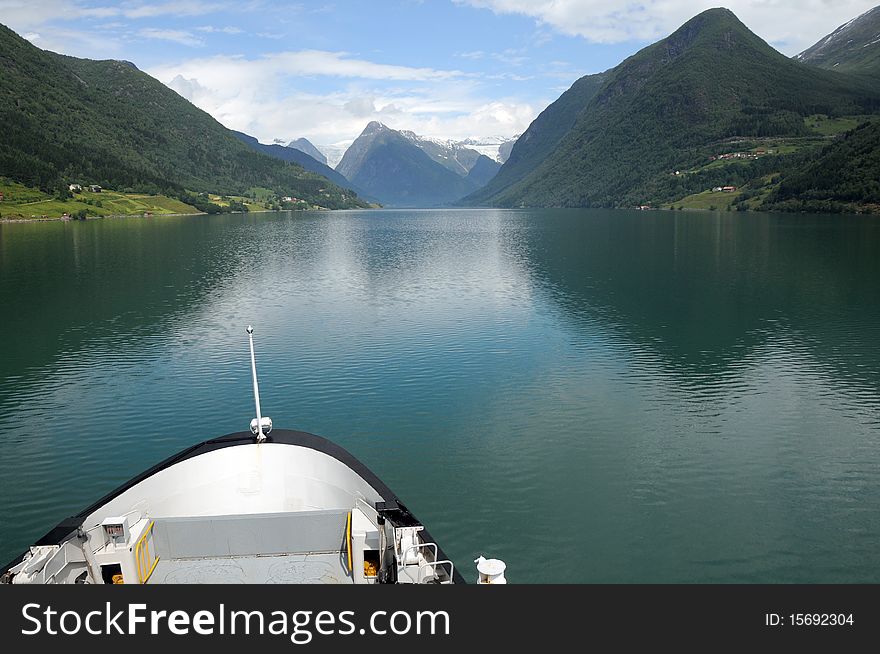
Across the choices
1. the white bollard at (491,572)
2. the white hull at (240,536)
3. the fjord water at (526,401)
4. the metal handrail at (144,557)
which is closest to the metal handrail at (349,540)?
the white hull at (240,536)

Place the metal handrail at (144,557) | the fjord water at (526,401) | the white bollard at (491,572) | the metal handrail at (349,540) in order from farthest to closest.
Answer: the fjord water at (526,401), the metal handrail at (349,540), the metal handrail at (144,557), the white bollard at (491,572)

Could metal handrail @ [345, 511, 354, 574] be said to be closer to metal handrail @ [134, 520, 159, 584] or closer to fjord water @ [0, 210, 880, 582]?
fjord water @ [0, 210, 880, 582]

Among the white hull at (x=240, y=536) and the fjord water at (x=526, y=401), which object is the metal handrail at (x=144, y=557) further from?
the fjord water at (x=526, y=401)

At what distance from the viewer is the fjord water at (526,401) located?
23.3 m

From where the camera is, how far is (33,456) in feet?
98.0

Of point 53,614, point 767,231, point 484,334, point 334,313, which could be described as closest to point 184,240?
point 334,313

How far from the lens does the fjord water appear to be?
23.3 m

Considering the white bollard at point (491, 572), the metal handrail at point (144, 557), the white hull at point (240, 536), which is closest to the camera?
the white bollard at point (491, 572)

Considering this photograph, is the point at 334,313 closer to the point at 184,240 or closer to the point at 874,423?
the point at 874,423

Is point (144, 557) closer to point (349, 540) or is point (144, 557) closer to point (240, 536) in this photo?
point (240, 536)

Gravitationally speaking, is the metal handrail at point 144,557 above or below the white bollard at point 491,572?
below

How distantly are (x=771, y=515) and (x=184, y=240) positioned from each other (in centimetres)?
14822

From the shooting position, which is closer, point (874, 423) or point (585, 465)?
point (585, 465)

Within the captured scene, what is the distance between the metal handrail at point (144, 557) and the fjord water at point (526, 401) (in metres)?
8.38
